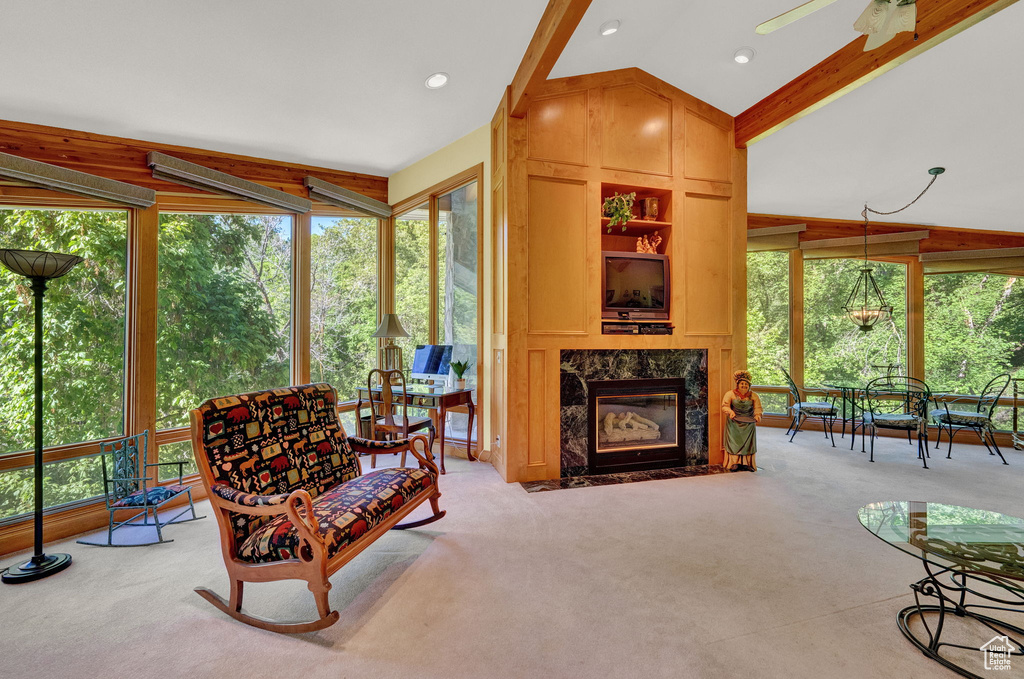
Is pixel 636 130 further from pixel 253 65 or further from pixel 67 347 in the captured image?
pixel 67 347

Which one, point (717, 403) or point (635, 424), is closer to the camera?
point (635, 424)

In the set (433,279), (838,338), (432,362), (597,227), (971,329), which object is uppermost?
(597,227)

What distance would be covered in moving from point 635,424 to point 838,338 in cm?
400

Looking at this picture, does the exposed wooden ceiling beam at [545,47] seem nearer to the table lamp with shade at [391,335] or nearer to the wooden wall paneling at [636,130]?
the wooden wall paneling at [636,130]

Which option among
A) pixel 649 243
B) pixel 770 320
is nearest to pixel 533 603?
pixel 649 243

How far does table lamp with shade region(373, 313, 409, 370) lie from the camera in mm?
4574

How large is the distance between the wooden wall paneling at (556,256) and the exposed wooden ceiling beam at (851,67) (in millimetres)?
1785

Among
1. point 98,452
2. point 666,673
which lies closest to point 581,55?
point 666,673

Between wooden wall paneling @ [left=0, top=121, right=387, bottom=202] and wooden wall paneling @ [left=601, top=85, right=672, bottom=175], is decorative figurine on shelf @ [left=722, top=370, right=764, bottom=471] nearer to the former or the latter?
wooden wall paneling @ [left=601, top=85, right=672, bottom=175]

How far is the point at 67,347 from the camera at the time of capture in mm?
3234

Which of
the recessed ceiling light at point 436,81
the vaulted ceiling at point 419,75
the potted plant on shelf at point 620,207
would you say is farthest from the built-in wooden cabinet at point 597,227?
the recessed ceiling light at point 436,81

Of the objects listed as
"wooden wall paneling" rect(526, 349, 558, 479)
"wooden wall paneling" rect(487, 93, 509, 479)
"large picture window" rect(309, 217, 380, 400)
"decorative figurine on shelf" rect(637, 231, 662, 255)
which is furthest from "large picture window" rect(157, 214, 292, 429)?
"decorative figurine on shelf" rect(637, 231, 662, 255)

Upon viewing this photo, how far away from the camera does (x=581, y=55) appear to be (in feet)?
12.0

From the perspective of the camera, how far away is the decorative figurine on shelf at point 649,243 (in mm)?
4273
